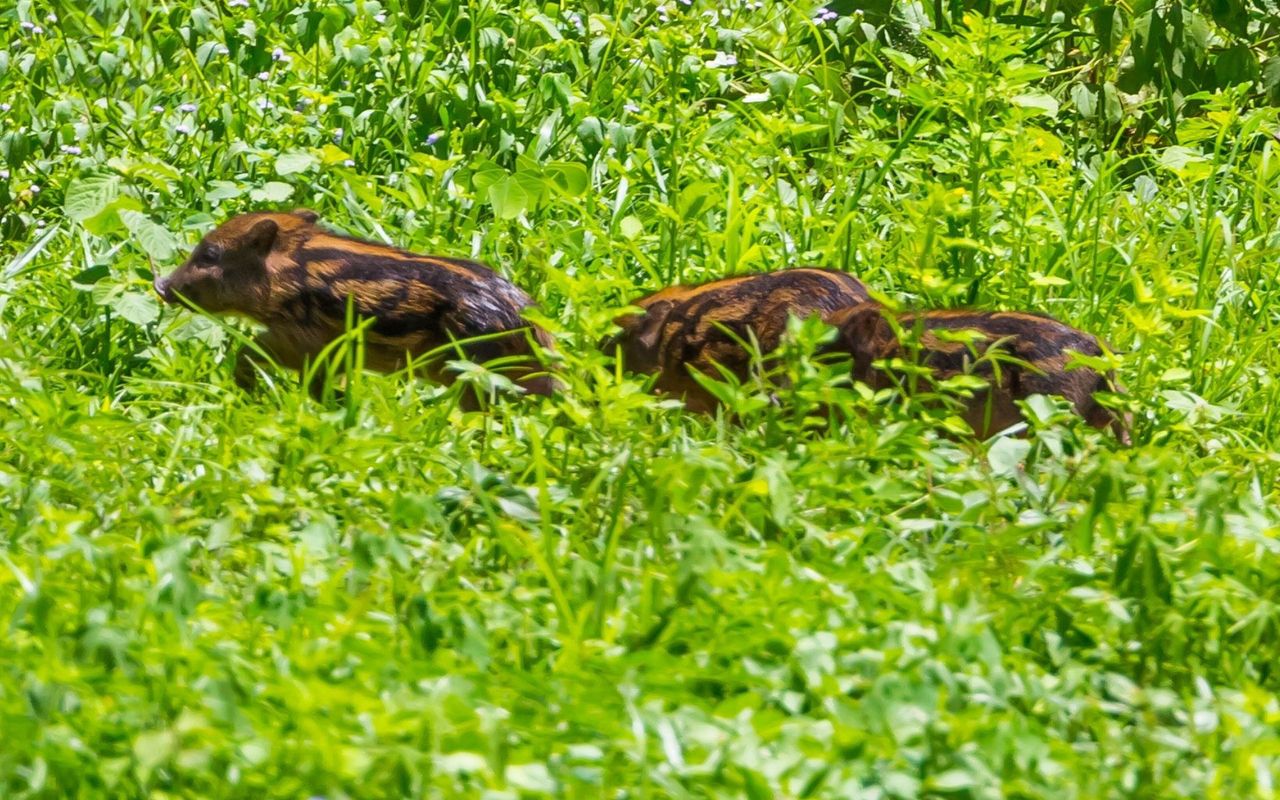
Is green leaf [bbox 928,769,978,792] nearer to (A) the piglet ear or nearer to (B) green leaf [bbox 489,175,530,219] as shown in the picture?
(B) green leaf [bbox 489,175,530,219]

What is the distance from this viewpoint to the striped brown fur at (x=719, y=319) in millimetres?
5395

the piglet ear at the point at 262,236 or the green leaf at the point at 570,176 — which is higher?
the green leaf at the point at 570,176

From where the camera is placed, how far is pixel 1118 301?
231 inches

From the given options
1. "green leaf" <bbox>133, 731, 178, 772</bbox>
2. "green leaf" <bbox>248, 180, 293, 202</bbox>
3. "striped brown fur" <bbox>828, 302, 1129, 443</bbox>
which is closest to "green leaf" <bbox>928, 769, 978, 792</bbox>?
"green leaf" <bbox>133, 731, 178, 772</bbox>

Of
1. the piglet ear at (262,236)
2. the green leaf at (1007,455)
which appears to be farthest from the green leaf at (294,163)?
the green leaf at (1007,455)

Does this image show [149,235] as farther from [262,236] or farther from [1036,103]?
[1036,103]

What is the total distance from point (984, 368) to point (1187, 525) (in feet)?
4.04

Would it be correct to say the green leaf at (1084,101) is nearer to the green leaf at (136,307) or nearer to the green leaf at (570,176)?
the green leaf at (570,176)

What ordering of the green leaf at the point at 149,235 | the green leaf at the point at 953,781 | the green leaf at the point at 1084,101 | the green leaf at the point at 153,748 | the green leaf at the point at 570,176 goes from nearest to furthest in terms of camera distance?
the green leaf at the point at 153,748
the green leaf at the point at 953,781
the green leaf at the point at 149,235
the green leaf at the point at 570,176
the green leaf at the point at 1084,101

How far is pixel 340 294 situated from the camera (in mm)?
5570

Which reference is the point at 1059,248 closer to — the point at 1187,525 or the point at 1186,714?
the point at 1187,525

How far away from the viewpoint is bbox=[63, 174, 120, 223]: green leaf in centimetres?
577

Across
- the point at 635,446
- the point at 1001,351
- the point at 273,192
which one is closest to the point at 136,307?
the point at 273,192

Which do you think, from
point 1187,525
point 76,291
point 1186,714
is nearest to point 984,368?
point 1187,525
